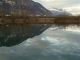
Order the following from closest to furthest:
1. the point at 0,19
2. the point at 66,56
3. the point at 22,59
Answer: the point at 22,59 < the point at 66,56 < the point at 0,19

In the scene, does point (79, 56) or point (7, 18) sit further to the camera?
point (7, 18)

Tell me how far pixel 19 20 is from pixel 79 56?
200 ft

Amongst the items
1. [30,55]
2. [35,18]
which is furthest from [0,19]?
[30,55]

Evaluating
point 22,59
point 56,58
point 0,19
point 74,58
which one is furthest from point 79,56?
point 0,19

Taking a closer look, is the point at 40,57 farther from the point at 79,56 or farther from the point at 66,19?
the point at 66,19

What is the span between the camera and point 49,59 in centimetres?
1563

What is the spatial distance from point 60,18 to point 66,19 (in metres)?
2.80

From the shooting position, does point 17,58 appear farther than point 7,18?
No

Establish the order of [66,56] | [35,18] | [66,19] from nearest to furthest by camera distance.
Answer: [66,56] < [66,19] < [35,18]

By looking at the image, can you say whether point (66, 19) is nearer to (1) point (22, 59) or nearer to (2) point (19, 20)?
(2) point (19, 20)

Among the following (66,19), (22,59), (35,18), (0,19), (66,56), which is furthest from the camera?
(35,18)

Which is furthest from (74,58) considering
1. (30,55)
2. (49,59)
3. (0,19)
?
(0,19)

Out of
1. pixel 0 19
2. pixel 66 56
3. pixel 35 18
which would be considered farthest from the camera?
pixel 35 18

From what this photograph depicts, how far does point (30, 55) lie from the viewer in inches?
674
